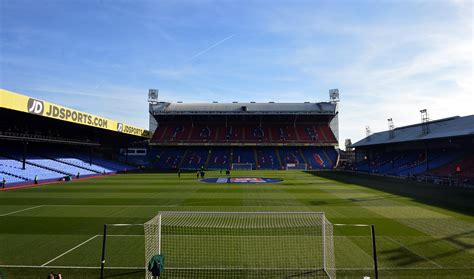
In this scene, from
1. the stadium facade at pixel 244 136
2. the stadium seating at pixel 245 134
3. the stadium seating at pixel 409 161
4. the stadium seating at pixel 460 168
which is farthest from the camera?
the stadium seating at pixel 245 134

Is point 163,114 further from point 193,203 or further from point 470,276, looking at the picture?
point 470,276

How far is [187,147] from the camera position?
71.1 m

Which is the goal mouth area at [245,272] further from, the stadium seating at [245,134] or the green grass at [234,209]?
the stadium seating at [245,134]

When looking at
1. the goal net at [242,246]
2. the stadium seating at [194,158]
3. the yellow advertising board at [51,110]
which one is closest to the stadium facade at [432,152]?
the goal net at [242,246]

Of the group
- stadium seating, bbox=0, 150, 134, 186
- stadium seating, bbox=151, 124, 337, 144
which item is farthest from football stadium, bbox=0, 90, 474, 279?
stadium seating, bbox=151, 124, 337, 144

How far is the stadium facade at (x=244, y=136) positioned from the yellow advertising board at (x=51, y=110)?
2091 cm

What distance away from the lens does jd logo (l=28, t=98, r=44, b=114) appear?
93.4ft

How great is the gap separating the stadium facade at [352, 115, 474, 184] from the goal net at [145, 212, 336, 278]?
29396mm

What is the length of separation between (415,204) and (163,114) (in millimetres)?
62958

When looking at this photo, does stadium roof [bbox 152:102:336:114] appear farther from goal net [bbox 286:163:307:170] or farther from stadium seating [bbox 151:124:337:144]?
goal net [bbox 286:163:307:170]

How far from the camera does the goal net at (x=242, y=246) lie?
9.07 meters

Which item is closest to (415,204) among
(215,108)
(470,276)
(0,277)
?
(470,276)

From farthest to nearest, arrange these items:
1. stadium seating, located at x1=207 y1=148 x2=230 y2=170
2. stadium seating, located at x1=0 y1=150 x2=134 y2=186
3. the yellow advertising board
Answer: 1. stadium seating, located at x1=207 y1=148 x2=230 y2=170
2. stadium seating, located at x1=0 y1=150 x2=134 y2=186
3. the yellow advertising board

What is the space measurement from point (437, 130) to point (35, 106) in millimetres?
54854
